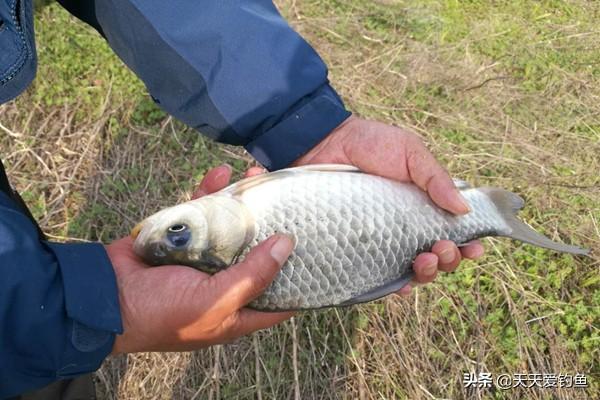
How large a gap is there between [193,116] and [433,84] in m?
2.59

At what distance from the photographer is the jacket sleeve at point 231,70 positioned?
194 cm

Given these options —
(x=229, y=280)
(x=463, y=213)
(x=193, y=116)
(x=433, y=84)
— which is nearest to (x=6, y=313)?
(x=229, y=280)

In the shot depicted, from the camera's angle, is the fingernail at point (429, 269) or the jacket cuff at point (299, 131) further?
the jacket cuff at point (299, 131)

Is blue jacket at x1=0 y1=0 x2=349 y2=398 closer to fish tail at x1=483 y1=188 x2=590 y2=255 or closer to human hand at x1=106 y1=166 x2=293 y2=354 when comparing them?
human hand at x1=106 y1=166 x2=293 y2=354

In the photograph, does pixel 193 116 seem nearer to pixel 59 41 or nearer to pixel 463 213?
pixel 463 213

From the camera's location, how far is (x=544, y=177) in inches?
136

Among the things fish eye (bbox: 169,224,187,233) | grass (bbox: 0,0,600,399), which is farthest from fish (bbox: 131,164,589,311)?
grass (bbox: 0,0,600,399)

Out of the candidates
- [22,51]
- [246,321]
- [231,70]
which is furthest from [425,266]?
[22,51]

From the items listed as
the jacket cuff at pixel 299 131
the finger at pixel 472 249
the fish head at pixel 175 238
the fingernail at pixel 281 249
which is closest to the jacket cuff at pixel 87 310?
the fish head at pixel 175 238

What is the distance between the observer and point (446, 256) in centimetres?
194

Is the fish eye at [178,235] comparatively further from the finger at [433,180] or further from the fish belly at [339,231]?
the finger at [433,180]

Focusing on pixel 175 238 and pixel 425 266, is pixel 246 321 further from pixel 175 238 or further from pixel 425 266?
pixel 425 266

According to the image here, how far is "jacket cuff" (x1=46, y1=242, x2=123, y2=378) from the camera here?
4.78ft

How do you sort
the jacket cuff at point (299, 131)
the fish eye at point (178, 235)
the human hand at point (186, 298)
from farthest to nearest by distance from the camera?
1. the jacket cuff at point (299, 131)
2. the fish eye at point (178, 235)
3. the human hand at point (186, 298)
